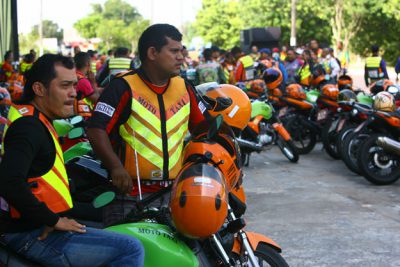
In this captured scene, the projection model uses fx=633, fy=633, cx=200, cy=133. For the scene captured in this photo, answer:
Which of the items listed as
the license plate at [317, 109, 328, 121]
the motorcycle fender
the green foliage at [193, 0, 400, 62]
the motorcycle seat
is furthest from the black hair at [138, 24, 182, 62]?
the green foliage at [193, 0, 400, 62]

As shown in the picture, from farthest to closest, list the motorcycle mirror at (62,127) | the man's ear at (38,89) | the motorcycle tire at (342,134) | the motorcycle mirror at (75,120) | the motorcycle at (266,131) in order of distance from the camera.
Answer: the motorcycle at (266,131) < the motorcycle tire at (342,134) < the motorcycle mirror at (75,120) < the motorcycle mirror at (62,127) < the man's ear at (38,89)

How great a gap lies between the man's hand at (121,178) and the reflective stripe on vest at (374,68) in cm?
1178

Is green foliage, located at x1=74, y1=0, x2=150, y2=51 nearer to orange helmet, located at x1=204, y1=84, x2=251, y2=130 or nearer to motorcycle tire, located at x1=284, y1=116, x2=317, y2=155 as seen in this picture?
motorcycle tire, located at x1=284, y1=116, x2=317, y2=155

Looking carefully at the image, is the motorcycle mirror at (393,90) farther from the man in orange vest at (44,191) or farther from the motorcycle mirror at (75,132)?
the man in orange vest at (44,191)

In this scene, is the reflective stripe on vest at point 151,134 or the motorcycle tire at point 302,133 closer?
the reflective stripe on vest at point 151,134

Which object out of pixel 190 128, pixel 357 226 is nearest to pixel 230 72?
pixel 357 226

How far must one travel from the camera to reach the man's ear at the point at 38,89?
271 centimetres

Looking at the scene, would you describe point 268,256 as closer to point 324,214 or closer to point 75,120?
point 324,214

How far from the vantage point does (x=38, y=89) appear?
2.72 metres

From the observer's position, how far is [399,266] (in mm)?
4820

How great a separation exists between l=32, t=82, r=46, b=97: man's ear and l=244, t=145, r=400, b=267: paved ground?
2.84 meters

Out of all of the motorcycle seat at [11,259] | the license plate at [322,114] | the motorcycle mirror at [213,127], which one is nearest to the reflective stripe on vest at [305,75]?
the license plate at [322,114]

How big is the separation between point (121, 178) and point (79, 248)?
Result: 0.65m

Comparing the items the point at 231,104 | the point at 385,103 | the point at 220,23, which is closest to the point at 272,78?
the point at 385,103
